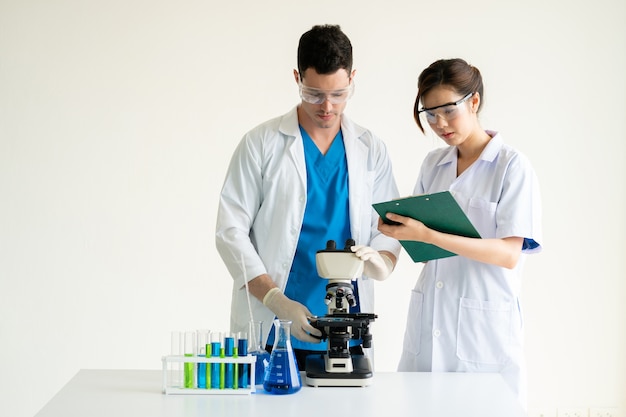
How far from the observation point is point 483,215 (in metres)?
2.55

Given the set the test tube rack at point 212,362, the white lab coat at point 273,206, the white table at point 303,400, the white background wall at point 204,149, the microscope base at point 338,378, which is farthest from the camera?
the white background wall at point 204,149

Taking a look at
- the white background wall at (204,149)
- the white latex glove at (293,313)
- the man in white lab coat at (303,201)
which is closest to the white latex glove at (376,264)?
the man in white lab coat at (303,201)

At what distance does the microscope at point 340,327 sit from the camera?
2.23m

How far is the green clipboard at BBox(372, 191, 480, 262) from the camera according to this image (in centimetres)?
228

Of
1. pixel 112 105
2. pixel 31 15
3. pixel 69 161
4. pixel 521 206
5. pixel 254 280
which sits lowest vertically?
pixel 254 280

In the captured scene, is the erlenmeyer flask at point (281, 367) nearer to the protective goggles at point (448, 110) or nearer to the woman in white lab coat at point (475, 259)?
the woman in white lab coat at point (475, 259)

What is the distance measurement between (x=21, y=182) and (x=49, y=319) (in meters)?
0.76

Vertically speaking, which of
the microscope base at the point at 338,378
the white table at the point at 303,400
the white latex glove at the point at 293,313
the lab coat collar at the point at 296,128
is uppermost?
the lab coat collar at the point at 296,128

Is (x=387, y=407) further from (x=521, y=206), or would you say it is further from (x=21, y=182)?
(x=21, y=182)

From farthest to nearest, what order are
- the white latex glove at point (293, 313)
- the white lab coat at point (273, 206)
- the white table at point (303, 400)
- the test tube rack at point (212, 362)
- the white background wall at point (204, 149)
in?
1. the white background wall at point (204, 149)
2. the white lab coat at point (273, 206)
3. the white latex glove at point (293, 313)
4. the test tube rack at point (212, 362)
5. the white table at point (303, 400)

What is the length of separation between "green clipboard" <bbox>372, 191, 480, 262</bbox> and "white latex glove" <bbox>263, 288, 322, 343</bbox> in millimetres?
398

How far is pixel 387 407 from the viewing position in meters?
2.04

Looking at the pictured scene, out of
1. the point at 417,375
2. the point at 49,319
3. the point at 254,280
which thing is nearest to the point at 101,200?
the point at 49,319

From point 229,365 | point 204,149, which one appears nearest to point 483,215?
point 229,365
